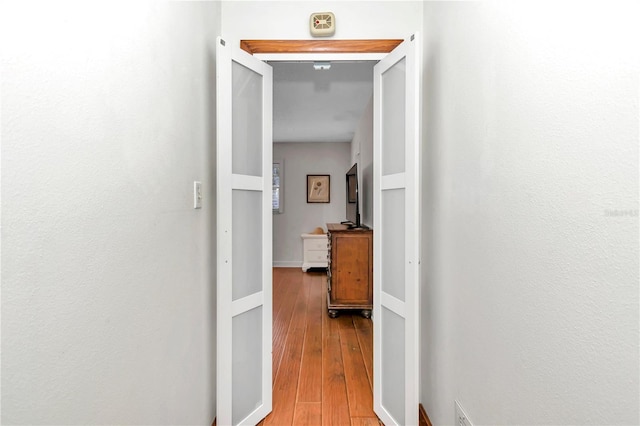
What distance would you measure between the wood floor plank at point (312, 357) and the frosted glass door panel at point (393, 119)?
1.47m

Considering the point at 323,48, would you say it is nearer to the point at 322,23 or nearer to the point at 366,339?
the point at 322,23

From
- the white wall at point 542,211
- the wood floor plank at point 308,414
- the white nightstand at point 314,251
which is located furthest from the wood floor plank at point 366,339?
the white nightstand at point 314,251

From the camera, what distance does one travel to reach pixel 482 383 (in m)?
1.22

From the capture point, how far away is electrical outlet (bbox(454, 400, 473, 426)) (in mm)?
1340

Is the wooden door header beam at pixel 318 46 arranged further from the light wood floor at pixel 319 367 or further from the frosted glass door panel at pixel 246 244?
the light wood floor at pixel 319 367

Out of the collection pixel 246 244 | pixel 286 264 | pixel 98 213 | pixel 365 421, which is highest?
pixel 98 213

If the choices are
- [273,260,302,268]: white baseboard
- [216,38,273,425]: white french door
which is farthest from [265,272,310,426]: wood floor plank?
[273,260,302,268]: white baseboard

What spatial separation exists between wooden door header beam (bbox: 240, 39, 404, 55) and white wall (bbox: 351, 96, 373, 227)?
200 cm

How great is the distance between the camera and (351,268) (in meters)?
3.63

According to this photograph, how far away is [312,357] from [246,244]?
136cm

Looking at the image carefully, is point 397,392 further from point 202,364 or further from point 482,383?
point 202,364

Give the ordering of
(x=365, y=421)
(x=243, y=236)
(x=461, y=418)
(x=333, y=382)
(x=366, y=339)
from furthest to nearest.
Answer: (x=366, y=339) → (x=333, y=382) → (x=365, y=421) → (x=243, y=236) → (x=461, y=418)

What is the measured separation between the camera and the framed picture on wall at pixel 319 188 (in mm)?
6789

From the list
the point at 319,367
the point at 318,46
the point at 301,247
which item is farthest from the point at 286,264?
the point at 318,46
